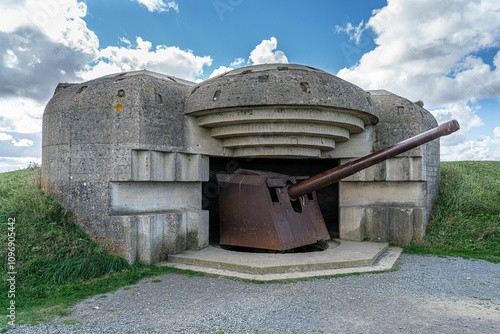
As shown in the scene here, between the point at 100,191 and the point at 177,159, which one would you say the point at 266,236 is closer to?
the point at 177,159

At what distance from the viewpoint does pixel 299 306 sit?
12.6 ft

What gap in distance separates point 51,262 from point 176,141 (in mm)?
2508

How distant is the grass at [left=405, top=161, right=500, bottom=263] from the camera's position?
673 cm

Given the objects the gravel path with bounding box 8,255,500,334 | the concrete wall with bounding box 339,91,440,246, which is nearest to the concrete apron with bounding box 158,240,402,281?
the gravel path with bounding box 8,255,500,334

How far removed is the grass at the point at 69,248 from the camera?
4426mm

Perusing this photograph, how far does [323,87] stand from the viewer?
5867 millimetres

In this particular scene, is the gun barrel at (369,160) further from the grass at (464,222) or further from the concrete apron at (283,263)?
the grass at (464,222)

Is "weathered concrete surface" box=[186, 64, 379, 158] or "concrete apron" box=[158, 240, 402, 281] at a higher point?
"weathered concrete surface" box=[186, 64, 379, 158]

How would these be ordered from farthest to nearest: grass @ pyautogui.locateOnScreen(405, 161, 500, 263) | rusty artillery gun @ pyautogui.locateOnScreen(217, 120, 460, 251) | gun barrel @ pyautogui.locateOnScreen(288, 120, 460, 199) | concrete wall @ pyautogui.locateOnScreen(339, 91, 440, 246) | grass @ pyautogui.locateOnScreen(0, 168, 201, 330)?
concrete wall @ pyautogui.locateOnScreen(339, 91, 440, 246)
grass @ pyautogui.locateOnScreen(405, 161, 500, 263)
rusty artillery gun @ pyautogui.locateOnScreen(217, 120, 460, 251)
gun barrel @ pyautogui.locateOnScreen(288, 120, 460, 199)
grass @ pyautogui.locateOnScreen(0, 168, 201, 330)

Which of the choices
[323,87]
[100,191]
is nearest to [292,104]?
[323,87]

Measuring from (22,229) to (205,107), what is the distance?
10.6ft

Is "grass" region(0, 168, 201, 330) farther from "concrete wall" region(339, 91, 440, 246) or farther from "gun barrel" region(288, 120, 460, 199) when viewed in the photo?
"concrete wall" region(339, 91, 440, 246)

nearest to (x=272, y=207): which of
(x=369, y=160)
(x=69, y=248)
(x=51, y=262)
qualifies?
(x=369, y=160)

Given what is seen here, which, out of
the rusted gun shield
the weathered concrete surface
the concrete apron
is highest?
the weathered concrete surface
